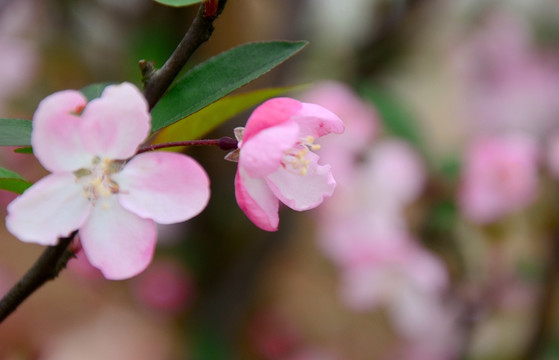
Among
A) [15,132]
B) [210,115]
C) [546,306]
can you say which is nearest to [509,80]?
[546,306]

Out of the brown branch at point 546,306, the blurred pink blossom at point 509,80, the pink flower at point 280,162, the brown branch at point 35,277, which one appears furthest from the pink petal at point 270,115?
the blurred pink blossom at point 509,80

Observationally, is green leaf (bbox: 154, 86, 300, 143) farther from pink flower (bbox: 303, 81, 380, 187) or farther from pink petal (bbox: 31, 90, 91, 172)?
pink flower (bbox: 303, 81, 380, 187)

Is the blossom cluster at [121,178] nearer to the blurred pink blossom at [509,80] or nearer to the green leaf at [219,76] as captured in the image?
the green leaf at [219,76]

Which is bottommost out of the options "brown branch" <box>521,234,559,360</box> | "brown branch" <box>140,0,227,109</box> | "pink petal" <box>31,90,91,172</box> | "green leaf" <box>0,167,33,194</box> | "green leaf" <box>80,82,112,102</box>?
"brown branch" <box>521,234,559,360</box>

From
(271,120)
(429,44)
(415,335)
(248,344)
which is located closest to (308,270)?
(248,344)

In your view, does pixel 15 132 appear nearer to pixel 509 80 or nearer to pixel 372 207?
pixel 372 207

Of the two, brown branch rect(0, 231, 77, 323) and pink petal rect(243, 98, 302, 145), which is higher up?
pink petal rect(243, 98, 302, 145)

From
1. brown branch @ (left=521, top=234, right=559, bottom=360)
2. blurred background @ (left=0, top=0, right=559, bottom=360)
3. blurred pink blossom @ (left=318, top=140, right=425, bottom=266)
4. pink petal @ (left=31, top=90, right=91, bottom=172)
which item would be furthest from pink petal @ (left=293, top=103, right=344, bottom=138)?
brown branch @ (left=521, top=234, right=559, bottom=360)
